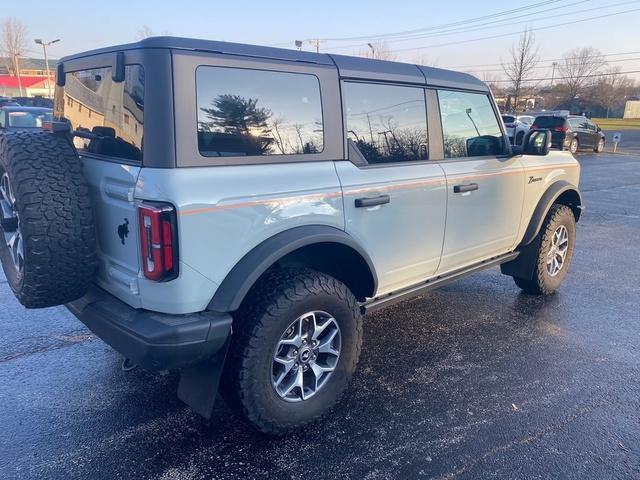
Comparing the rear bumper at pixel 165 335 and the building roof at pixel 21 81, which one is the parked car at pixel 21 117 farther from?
the building roof at pixel 21 81

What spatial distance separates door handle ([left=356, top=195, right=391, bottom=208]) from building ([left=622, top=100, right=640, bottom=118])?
79451mm

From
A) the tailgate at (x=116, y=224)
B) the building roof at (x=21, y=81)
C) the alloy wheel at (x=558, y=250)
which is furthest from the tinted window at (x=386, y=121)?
the building roof at (x=21, y=81)

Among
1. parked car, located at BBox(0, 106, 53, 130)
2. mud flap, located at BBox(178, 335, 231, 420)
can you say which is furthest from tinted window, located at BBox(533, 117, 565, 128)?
mud flap, located at BBox(178, 335, 231, 420)

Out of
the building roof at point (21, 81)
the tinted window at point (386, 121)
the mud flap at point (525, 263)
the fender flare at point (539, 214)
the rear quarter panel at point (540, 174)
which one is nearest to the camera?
the tinted window at point (386, 121)

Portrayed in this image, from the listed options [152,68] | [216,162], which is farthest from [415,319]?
[152,68]

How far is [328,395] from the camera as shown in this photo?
9.75 ft

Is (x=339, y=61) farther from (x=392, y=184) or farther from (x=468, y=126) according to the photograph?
(x=468, y=126)

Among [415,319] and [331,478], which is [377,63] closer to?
[415,319]

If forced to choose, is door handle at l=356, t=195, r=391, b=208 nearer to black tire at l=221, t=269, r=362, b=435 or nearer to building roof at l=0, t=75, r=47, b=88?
black tire at l=221, t=269, r=362, b=435

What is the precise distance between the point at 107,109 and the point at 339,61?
4.53ft

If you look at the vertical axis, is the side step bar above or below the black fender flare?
below

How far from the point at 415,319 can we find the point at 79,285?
2903mm

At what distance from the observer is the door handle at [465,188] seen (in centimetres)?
368

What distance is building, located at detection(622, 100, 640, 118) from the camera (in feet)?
224
